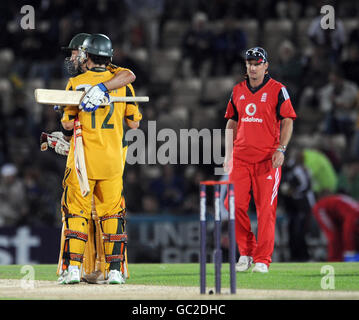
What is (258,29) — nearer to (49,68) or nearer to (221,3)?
(221,3)

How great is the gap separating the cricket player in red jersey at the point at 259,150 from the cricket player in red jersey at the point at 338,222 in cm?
489

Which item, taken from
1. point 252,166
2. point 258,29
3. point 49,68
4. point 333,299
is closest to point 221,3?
point 258,29

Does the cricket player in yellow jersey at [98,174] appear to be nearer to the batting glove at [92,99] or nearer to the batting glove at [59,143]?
the batting glove at [92,99]

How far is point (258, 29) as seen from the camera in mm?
17828

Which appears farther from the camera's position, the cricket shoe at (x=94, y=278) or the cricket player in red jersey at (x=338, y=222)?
the cricket player in red jersey at (x=338, y=222)

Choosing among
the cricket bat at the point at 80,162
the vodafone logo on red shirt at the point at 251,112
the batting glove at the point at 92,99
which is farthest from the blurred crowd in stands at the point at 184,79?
the batting glove at the point at 92,99

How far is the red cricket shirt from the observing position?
866cm

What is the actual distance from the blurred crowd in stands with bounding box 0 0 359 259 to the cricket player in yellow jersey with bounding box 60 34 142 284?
20.2ft

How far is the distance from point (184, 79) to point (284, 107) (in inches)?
358

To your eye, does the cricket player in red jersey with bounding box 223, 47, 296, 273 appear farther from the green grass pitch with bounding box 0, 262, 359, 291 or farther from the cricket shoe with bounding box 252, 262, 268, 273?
the green grass pitch with bounding box 0, 262, 359, 291

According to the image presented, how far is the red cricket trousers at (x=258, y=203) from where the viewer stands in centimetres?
856

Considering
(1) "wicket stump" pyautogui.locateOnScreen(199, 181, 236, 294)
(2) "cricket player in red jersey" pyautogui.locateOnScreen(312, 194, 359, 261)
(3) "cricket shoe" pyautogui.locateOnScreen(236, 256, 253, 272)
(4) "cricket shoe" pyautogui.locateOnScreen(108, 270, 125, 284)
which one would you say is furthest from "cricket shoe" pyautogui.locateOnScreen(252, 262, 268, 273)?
(2) "cricket player in red jersey" pyautogui.locateOnScreen(312, 194, 359, 261)

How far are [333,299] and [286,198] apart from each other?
7497mm

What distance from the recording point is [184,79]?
17578 millimetres
